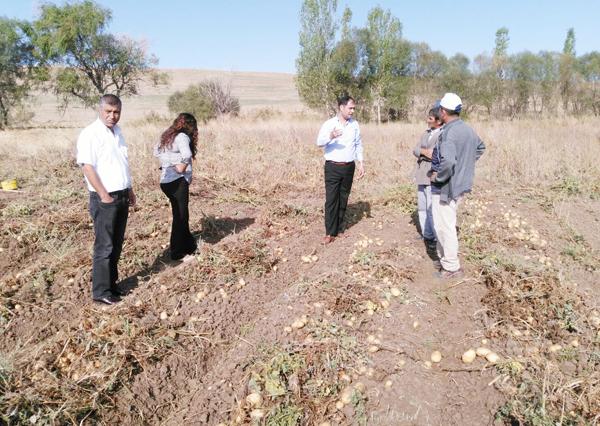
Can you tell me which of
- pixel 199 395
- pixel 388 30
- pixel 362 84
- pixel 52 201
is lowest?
pixel 199 395

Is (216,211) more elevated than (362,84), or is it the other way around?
(362,84)

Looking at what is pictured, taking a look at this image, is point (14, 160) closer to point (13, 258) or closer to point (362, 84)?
point (13, 258)

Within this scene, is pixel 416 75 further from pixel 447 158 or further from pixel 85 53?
pixel 447 158

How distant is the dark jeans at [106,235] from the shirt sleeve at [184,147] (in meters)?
0.73

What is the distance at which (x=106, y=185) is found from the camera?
3.53m

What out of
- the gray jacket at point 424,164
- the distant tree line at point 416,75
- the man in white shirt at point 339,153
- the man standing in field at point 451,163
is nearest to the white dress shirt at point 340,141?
the man in white shirt at point 339,153

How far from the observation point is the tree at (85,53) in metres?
19.7

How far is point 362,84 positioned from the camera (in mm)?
22812

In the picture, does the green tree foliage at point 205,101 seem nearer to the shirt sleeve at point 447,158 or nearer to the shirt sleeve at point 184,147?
the shirt sleeve at point 184,147

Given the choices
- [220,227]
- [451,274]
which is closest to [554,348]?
[451,274]

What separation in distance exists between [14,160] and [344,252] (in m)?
8.86

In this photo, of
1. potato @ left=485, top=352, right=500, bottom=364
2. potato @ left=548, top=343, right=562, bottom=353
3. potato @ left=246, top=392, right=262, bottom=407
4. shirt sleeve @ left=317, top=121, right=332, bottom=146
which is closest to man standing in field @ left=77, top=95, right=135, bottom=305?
potato @ left=246, top=392, right=262, bottom=407

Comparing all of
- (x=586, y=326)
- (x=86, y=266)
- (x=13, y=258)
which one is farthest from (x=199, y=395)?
(x=13, y=258)

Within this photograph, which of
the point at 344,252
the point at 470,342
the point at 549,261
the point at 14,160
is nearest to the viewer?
the point at 470,342
